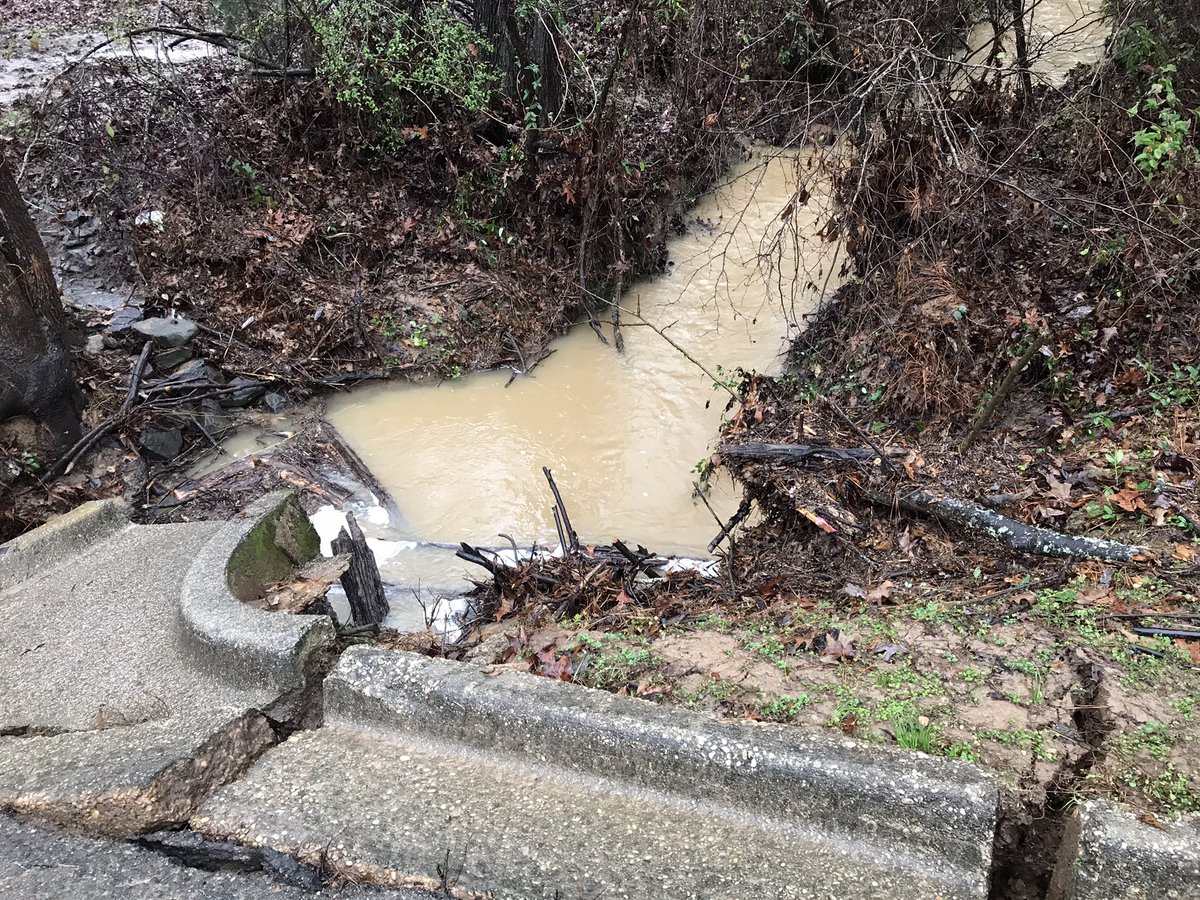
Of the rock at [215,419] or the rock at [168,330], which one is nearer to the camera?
the rock at [215,419]

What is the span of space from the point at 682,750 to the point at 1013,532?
8.08ft

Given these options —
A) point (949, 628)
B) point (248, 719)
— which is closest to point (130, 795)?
point (248, 719)

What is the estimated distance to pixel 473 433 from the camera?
721 centimetres

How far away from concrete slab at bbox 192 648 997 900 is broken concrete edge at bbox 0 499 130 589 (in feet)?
7.67

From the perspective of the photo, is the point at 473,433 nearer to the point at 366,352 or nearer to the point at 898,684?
the point at 366,352

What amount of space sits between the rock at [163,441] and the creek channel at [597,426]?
454mm

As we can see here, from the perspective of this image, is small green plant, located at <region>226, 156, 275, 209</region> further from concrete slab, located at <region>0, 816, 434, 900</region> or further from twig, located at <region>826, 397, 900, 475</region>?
concrete slab, located at <region>0, 816, 434, 900</region>

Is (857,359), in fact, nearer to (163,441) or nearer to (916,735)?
(916,735)

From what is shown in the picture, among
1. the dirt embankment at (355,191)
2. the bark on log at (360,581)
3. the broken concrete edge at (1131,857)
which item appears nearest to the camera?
the broken concrete edge at (1131,857)

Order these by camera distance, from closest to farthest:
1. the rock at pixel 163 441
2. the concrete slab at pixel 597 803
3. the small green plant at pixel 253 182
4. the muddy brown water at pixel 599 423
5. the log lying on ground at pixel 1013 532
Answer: the concrete slab at pixel 597 803, the log lying on ground at pixel 1013 532, the muddy brown water at pixel 599 423, the rock at pixel 163 441, the small green plant at pixel 253 182

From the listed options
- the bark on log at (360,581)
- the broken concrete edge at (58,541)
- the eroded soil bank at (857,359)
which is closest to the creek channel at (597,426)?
the bark on log at (360,581)

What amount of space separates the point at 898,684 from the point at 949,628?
1.85 ft

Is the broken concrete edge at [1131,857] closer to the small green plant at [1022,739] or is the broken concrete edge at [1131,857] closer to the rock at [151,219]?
the small green plant at [1022,739]

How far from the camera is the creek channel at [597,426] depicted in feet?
19.8
